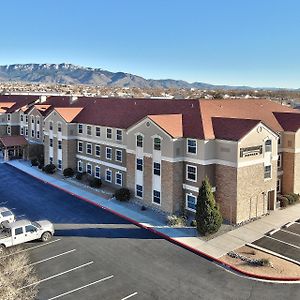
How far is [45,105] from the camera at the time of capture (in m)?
59.9

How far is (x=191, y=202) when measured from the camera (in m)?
32.3

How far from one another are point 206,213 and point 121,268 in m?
7.64

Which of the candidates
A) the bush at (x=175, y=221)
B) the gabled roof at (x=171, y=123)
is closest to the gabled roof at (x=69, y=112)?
the gabled roof at (x=171, y=123)

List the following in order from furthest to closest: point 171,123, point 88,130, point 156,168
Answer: point 88,130 → point 156,168 → point 171,123

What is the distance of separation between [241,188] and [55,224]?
50.0ft

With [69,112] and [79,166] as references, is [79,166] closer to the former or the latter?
[79,166]

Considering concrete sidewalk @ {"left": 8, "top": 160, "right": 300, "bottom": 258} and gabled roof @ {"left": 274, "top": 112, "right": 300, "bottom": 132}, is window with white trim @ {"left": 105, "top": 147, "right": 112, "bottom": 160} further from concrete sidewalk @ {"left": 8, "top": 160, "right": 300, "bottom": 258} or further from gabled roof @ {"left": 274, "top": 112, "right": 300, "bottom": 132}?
gabled roof @ {"left": 274, "top": 112, "right": 300, "bottom": 132}

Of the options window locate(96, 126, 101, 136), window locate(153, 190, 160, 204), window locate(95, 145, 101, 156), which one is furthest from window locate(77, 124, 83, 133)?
window locate(153, 190, 160, 204)

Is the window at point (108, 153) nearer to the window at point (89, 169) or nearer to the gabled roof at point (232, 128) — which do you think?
the window at point (89, 169)

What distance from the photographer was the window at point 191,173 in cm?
3175

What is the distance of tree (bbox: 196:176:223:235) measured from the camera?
27.5 meters

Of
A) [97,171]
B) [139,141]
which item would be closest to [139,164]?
[139,141]

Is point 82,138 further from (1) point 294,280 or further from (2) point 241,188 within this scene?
(1) point 294,280

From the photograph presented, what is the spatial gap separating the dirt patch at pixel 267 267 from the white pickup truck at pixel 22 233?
41.0 feet
